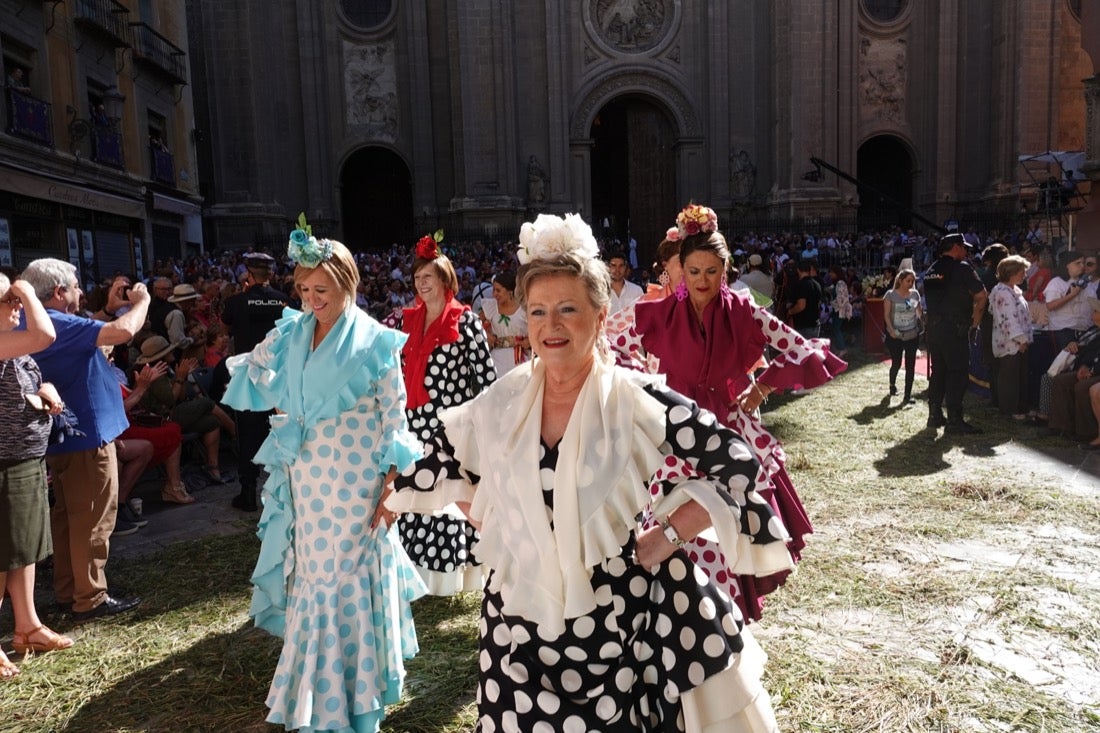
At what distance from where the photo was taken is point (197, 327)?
9078 millimetres

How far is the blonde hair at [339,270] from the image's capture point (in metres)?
3.46

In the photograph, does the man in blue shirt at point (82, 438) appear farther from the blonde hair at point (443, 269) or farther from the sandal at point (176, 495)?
the sandal at point (176, 495)

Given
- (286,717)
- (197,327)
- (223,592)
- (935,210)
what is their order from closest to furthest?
(286,717), (223,592), (197,327), (935,210)

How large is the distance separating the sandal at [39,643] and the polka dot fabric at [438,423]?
71.9 inches

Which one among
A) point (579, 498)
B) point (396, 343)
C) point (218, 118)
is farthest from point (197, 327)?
point (218, 118)

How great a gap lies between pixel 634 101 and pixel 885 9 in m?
8.56

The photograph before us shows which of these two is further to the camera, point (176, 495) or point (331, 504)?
point (176, 495)

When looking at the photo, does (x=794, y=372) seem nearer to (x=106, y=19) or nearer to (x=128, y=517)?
(x=128, y=517)

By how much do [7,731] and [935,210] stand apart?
28.0m

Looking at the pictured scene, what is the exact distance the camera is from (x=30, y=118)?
50.7 ft

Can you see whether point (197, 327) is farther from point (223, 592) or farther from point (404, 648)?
point (404, 648)

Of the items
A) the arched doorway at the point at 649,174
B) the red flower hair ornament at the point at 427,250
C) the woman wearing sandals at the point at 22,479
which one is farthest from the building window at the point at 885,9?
the woman wearing sandals at the point at 22,479

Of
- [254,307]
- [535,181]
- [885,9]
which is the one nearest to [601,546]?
[254,307]

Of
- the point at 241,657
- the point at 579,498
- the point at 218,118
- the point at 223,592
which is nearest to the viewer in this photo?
the point at 579,498
